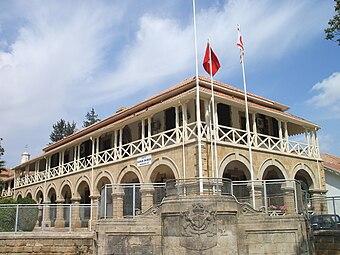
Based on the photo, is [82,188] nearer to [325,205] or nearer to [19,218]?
[19,218]

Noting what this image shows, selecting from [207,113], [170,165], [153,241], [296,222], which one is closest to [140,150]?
[170,165]

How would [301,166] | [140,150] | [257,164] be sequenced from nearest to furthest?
[257,164] → [140,150] → [301,166]

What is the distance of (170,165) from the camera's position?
17969mm

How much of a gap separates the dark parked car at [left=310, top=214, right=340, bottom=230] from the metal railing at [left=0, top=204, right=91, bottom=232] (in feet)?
35.2

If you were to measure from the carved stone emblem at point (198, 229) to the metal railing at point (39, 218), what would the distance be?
696 centimetres

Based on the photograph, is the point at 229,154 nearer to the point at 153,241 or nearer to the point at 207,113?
the point at 207,113

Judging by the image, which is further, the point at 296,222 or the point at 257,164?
the point at 257,164

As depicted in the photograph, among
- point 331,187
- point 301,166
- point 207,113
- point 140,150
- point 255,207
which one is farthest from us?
point 331,187

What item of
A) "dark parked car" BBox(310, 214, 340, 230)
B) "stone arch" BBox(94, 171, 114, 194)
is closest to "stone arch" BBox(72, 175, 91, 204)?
"stone arch" BBox(94, 171, 114, 194)

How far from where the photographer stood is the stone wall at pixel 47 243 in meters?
15.5

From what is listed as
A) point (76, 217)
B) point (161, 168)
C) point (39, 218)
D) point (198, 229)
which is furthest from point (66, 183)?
point (198, 229)

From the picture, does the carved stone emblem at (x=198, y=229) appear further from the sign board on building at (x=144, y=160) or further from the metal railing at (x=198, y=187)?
the sign board on building at (x=144, y=160)

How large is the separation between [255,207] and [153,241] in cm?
370

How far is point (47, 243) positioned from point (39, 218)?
2.20m
